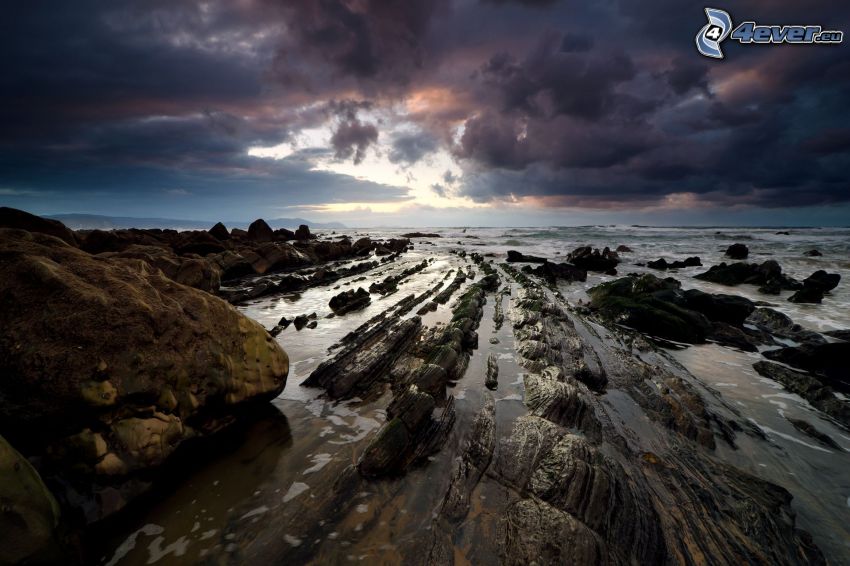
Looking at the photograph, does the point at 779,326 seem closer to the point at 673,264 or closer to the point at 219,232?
the point at 673,264

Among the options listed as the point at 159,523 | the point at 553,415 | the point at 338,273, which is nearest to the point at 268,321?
the point at 159,523

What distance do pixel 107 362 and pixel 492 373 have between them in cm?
683

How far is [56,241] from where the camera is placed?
5926 millimetres

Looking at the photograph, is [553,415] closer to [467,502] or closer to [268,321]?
[467,502]

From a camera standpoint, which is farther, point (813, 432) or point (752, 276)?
point (752, 276)

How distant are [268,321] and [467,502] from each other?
1008cm

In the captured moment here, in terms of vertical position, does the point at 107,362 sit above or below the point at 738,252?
above

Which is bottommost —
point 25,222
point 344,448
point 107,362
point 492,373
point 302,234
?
point 492,373

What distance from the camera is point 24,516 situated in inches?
112

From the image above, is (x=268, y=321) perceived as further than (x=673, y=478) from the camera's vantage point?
Yes

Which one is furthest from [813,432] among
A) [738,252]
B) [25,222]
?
[738,252]

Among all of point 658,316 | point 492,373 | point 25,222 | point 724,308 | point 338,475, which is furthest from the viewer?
point 724,308

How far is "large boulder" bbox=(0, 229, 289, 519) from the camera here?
372 centimetres

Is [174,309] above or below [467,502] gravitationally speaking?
above
